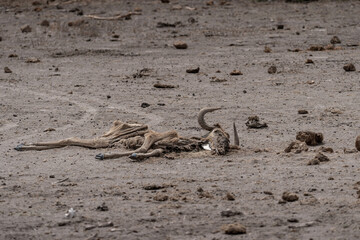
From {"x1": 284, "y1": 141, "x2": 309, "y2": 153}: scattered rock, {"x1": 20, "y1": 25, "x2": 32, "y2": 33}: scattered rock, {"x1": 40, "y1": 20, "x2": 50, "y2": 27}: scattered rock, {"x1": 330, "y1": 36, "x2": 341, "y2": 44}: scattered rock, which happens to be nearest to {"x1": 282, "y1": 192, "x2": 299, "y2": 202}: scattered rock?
{"x1": 284, "y1": 141, "x2": 309, "y2": 153}: scattered rock

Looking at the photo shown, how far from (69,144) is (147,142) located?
108 centimetres

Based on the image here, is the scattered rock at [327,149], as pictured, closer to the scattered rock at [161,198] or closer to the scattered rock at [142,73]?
the scattered rock at [161,198]

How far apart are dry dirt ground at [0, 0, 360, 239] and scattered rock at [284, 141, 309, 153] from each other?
3.7 inches

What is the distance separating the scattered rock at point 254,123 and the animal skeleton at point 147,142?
1211 millimetres

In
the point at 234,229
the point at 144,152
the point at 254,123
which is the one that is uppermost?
the point at 234,229

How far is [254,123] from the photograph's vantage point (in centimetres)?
1051

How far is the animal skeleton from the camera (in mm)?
8883

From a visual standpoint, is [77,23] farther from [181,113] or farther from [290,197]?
[290,197]

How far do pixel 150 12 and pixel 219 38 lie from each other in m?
4.73

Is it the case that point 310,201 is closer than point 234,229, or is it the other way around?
point 234,229

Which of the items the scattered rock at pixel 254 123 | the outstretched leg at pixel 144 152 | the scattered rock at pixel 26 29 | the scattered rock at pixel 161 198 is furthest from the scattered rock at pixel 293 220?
the scattered rock at pixel 26 29

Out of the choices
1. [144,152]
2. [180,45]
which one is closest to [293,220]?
[144,152]

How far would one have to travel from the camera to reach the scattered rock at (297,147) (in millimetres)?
8859

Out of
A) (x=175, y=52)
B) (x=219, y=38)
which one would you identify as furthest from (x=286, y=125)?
(x=219, y=38)
